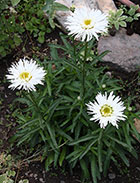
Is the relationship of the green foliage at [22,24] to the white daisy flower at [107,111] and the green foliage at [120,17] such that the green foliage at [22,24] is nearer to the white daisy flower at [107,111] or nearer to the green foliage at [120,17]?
the green foliage at [120,17]

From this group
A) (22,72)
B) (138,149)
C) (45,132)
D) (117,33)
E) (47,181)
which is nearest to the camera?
(22,72)

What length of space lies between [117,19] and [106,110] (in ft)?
7.13

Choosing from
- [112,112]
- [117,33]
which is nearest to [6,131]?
[112,112]

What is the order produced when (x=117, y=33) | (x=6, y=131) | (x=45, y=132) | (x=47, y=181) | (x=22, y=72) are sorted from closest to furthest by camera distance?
(x=22, y=72) → (x=45, y=132) → (x=47, y=181) → (x=6, y=131) → (x=117, y=33)

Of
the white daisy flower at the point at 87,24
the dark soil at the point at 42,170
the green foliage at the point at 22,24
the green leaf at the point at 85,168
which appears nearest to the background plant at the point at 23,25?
the green foliage at the point at 22,24

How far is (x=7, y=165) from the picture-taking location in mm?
3006

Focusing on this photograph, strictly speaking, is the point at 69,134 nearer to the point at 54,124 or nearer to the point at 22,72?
the point at 54,124

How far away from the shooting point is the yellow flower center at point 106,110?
208 cm

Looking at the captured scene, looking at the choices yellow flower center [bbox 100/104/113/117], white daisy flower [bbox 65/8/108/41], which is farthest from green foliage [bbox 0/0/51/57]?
yellow flower center [bbox 100/104/113/117]

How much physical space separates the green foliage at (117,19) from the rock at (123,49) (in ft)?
0.58

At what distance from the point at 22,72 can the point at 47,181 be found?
137cm

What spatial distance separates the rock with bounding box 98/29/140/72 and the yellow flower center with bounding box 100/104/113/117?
5.34ft

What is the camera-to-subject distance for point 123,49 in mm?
3775

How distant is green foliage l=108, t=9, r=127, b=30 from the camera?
383cm
